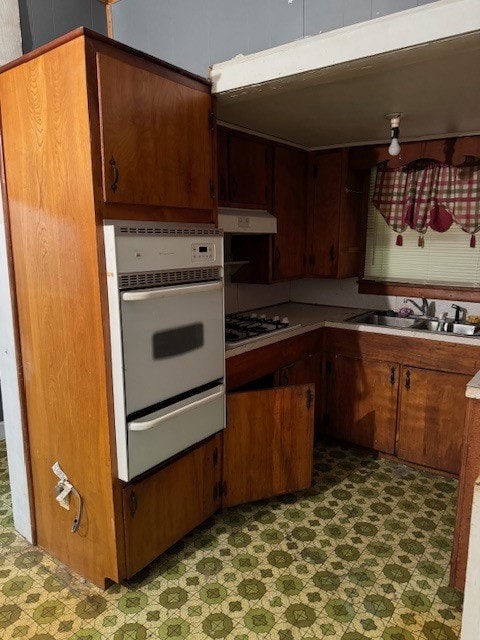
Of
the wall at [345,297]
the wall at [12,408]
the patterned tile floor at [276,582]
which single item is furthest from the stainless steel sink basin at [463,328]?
the wall at [12,408]

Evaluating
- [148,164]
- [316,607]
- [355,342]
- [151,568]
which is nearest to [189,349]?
[148,164]

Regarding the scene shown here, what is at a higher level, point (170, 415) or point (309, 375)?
point (170, 415)

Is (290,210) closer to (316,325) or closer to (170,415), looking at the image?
(316,325)

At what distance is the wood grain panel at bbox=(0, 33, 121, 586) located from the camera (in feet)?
5.39

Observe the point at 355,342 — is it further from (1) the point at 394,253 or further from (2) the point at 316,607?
(2) the point at 316,607

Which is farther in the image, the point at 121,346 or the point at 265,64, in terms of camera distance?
the point at 265,64

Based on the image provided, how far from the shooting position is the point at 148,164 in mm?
1786

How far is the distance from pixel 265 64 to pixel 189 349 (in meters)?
1.24

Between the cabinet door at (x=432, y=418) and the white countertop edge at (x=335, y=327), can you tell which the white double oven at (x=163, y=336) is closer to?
the white countertop edge at (x=335, y=327)

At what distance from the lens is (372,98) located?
7.48 feet

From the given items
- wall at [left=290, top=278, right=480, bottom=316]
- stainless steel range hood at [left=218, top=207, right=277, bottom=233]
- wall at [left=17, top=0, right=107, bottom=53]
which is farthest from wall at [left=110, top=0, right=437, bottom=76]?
wall at [left=290, top=278, right=480, bottom=316]

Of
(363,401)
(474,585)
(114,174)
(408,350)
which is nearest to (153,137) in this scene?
(114,174)

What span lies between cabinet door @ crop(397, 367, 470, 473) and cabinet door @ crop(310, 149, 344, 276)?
1.02 m

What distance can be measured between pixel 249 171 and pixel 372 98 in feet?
2.80
